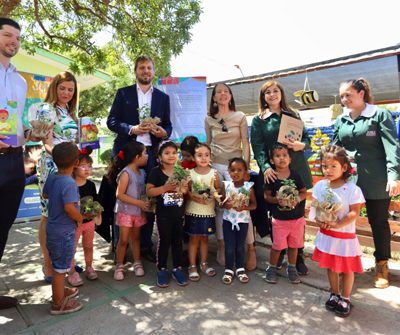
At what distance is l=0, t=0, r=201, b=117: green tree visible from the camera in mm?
5363

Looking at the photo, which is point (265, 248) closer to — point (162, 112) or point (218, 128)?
point (218, 128)

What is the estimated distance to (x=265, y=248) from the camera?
439 cm

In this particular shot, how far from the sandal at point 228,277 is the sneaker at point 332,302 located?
37.0 inches

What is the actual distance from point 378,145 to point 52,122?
312cm

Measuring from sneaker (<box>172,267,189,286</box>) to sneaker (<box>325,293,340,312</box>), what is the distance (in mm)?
1340

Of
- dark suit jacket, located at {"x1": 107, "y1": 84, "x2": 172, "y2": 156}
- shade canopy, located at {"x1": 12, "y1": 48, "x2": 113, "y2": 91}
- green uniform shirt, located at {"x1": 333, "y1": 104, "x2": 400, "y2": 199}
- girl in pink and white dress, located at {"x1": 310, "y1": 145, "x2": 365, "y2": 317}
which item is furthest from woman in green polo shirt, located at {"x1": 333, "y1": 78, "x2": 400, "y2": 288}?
shade canopy, located at {"x1": 12, "y1": 48, "x2": 113, "y2": 91}

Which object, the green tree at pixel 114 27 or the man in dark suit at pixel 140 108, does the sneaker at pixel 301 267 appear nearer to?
the man in dark suit at pixel 140 108

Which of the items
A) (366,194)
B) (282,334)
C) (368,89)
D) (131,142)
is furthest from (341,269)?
(131,142)

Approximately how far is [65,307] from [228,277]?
1554 mm

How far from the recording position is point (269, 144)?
11.4ft

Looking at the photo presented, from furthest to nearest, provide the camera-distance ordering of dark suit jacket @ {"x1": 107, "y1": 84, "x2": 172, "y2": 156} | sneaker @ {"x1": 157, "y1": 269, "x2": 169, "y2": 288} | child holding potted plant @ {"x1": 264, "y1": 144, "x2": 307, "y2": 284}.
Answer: dark suit jacket @ {"x1": 107, "y1": 84, "x2": 172, "y2": 156} < child holding potted plant @ {"x1": 264, "y1": 144, "x2": 307, "y2": 284} < sneaker @ {"x1": 157, "y1": 269, "x2": 169, "y2": 288}

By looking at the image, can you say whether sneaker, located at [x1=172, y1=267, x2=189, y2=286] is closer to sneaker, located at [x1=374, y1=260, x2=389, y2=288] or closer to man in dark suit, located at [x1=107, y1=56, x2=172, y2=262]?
man in dark suit, located at [x1=107, y1=56, x2=172, y2=262]

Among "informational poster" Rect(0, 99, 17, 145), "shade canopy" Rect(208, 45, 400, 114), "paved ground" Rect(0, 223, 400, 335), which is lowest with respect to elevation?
"paved ground" Rect(0, 223, 400, 335)

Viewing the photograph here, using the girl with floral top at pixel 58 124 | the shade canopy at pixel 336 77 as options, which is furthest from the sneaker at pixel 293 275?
the shade canopy at pixel 336 77
